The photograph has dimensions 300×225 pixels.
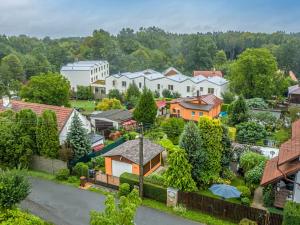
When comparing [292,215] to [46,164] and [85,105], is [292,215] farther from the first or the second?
[85,105]

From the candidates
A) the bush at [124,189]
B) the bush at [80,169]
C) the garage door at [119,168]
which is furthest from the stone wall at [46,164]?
the bush at [124,189]

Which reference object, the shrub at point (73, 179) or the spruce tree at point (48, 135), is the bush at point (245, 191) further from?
the spruce tree at point (48, 135)

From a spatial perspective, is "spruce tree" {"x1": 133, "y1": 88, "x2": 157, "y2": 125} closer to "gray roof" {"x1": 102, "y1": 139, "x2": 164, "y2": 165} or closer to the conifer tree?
"gray roof" {"x1": 102, "y1": 139, "x2": 164, "y2": 165}

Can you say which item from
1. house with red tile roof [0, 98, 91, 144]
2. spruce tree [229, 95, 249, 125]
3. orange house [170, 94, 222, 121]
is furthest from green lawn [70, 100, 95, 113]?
spruce tree [229, 95, 249, 125]

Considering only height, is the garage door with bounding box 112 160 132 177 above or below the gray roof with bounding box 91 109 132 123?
below

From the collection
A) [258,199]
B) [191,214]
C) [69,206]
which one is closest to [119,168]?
[69,206]

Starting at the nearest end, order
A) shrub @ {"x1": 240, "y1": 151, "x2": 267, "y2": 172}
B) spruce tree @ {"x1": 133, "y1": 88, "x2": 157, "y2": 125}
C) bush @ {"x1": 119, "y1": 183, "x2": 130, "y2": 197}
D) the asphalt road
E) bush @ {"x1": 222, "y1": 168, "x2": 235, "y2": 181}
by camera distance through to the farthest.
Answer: the asphalt road → bush @ {"x1": 119, "y1": 183, "x2": 130, "y2": 197} → bush @ {"x1": 222, "y1": 168, "x2": 235, "y2": 181} → shrub @ {"x1": 240, "y1": 151, "x2": 267, "y2": 172} → spruce tree @ {"x1": 133, "y1": 88, "x2": 157, "y2": 125}

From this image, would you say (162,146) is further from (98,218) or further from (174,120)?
(98,218)
